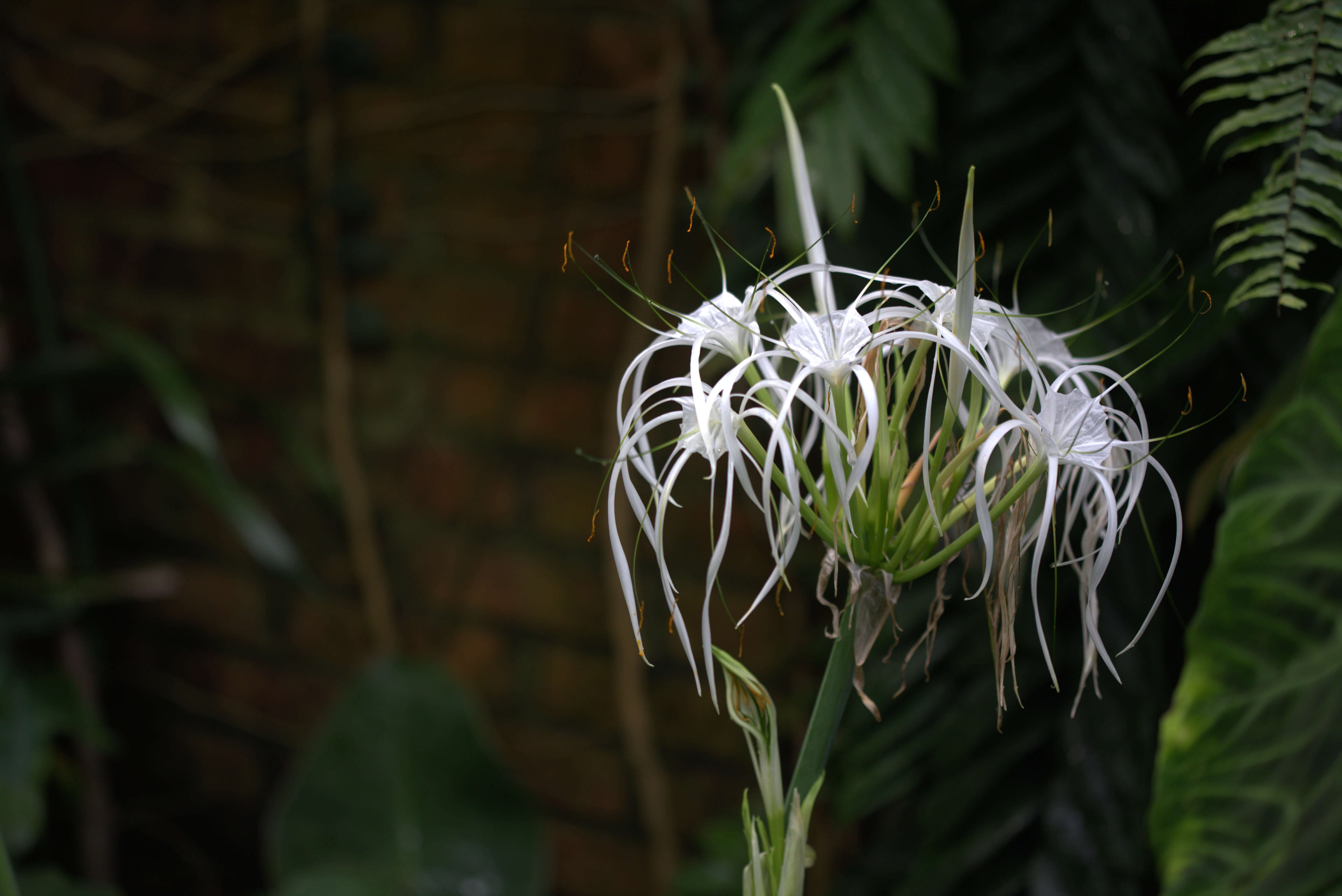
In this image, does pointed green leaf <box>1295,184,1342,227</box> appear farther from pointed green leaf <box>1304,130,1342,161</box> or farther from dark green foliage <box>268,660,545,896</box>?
dark green foliage <box>268,660,545,896</box>

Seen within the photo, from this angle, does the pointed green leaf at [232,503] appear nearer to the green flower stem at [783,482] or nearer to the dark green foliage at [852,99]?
the dark green foliage at [852,99]

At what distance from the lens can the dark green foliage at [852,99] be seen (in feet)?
1.65

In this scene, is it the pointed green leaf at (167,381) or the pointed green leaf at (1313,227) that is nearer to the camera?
the pointed green leaf at (1313,227)

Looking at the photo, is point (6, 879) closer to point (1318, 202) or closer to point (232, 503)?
point (1318, 202)

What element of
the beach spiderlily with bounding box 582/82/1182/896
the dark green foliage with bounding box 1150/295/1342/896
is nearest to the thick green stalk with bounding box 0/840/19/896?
the beach spiderlily with bounding box 582/82/1182/896

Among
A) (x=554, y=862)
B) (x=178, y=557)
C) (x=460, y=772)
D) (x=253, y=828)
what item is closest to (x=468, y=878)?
(x=460, y=772)

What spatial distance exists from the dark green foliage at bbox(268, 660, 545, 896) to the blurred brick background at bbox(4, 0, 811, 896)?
0.52 ft

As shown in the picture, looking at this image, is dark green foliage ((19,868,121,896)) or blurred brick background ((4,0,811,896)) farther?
blurred brick background ((4,0,811,896))

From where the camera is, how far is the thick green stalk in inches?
8.5

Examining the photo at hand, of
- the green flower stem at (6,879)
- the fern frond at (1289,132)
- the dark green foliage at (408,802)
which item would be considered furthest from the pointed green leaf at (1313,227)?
the dark green foliage at (408,802)

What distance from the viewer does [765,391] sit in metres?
0.23

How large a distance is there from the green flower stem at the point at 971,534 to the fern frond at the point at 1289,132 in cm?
10

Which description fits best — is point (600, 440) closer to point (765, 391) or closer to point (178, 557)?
point (178, 557)

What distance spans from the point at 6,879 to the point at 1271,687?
14.7 inches
